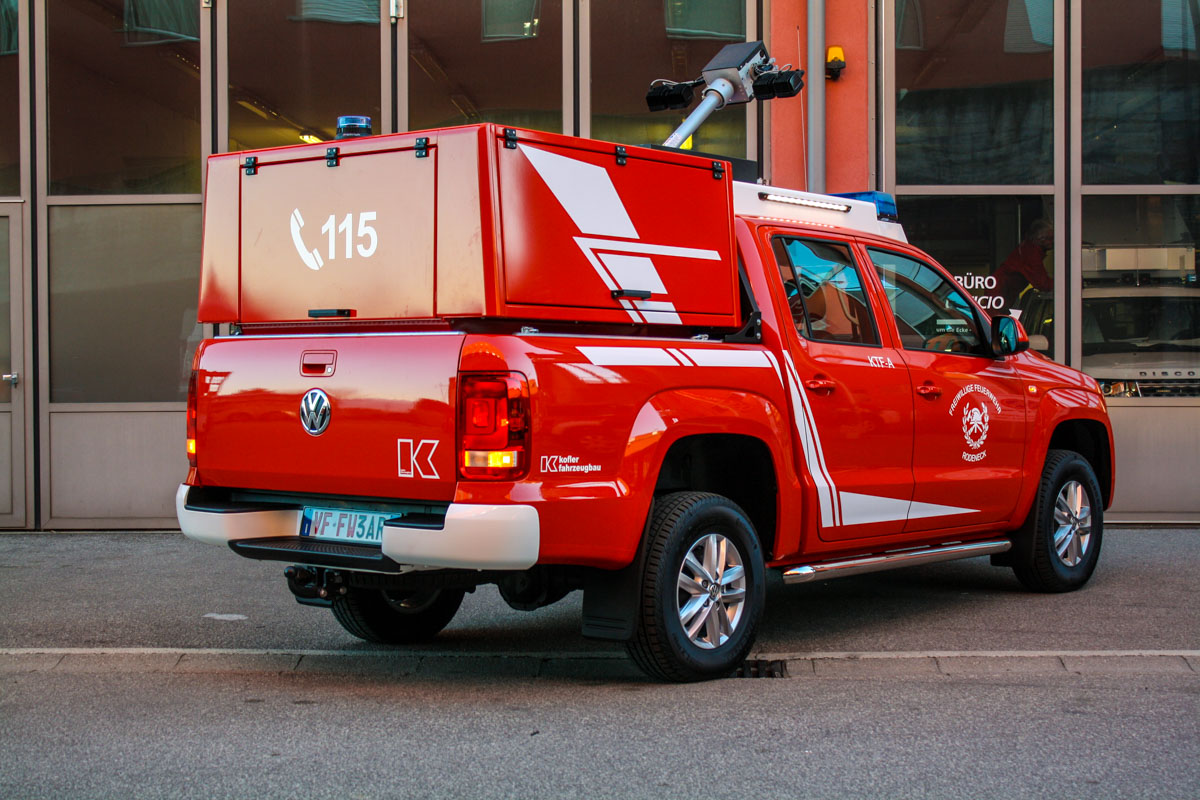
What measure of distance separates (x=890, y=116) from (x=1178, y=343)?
297cm

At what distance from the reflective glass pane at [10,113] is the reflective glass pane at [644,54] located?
15.3 ft

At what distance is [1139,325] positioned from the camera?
433 inches

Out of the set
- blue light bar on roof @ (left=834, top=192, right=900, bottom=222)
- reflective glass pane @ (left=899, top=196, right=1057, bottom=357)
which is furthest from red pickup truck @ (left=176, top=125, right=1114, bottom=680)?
reflective glass pane @ (left=899, top=196, right=1057, bottom=357)

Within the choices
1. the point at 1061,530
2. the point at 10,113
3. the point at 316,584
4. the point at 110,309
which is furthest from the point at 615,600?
the point at 10,113

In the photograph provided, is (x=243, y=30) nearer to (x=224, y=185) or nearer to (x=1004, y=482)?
(x=224, y=185)

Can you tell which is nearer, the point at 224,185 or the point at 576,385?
the point at 576,385

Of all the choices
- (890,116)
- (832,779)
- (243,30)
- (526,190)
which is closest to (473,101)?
(243,30)

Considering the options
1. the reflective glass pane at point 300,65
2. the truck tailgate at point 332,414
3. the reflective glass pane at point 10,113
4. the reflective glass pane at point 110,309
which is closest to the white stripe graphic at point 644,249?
the truck tailgate at point 332,414

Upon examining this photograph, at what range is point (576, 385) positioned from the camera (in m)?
5.07

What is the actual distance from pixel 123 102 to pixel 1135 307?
8.34 meters

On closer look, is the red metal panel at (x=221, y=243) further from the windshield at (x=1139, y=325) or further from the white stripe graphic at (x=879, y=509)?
the windshield at (x=1139, y=325)

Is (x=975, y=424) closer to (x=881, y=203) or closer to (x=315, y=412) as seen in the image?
(x=881, y=203)

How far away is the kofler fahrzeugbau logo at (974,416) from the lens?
7090 millimetres

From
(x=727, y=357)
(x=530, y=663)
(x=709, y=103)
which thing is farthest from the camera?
(x=709, y=103)
